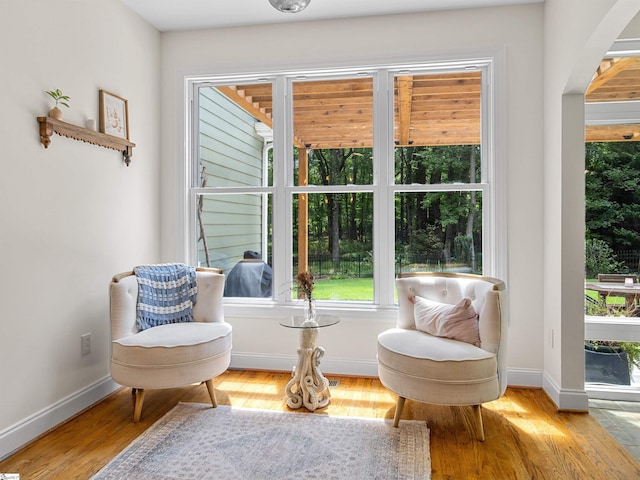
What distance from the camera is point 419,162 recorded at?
3.36 meters

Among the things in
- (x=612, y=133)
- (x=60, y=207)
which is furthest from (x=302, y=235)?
(x=612, y=133)

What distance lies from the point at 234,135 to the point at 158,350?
6.34 feet

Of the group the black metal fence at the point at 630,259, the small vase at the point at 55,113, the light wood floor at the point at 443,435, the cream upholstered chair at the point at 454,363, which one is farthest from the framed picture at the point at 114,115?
the black metal fence at the point at 630,259

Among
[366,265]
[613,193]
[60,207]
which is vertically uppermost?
[613,193]

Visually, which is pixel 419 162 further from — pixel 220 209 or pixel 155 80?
pixel 155 80

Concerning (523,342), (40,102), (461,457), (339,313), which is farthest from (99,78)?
(523,342)

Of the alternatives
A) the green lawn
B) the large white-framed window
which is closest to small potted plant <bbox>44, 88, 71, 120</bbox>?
the large white-framed window

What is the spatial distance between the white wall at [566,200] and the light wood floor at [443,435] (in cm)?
28

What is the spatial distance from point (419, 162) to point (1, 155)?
264 centimetres

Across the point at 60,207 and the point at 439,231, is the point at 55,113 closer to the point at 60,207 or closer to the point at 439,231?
the point at 60,207

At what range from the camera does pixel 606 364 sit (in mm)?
2955

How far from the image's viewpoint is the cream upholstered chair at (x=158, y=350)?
2.49 meters

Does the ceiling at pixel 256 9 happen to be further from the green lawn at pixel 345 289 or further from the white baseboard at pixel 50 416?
the white baseboard at pixel 50 416

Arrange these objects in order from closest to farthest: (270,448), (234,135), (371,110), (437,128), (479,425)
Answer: (270,448) → (479,425) → (437,128) → (371,110) → (234,135)
